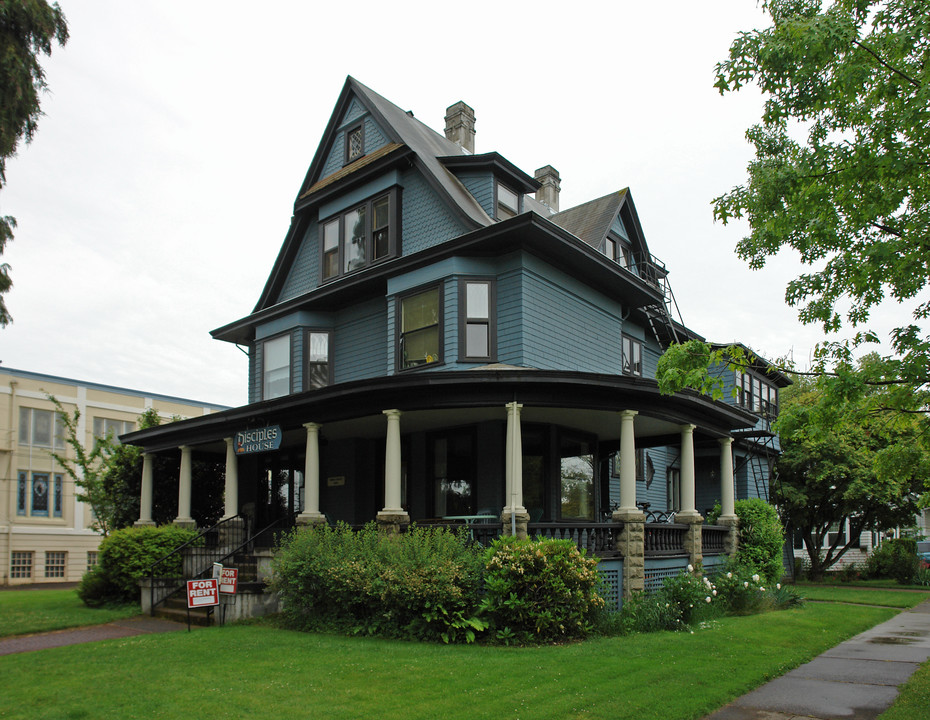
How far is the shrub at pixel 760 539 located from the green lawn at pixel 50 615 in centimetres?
1382

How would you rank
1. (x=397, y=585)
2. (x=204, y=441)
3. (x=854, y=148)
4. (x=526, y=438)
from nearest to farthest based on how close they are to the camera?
(x=854, y=148), (x=397, y=585), (x=526, y=438), (x=204, y=441)

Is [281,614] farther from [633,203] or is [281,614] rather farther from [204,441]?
[633,203]

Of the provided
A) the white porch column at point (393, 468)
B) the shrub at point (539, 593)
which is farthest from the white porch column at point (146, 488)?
the shrub at point (539, 593)

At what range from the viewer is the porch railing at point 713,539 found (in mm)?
18031

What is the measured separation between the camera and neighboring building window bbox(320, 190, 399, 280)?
20062mm

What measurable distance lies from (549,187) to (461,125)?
4949mm

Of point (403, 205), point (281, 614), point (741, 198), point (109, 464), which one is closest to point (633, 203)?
point (403, 205)

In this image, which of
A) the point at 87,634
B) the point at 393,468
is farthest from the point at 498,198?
the point at 87,634

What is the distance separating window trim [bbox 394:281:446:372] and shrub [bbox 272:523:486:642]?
14.6 ft

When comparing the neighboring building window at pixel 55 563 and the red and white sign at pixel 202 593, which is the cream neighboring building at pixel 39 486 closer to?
the neighboring building window at pixel 55 563

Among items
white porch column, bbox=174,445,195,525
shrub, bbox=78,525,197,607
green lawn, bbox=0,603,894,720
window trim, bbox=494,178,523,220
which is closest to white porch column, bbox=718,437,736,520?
green lawn, bbox=0,603,894,720

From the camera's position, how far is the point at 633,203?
75.0 ft

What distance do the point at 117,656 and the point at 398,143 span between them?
43.4ft

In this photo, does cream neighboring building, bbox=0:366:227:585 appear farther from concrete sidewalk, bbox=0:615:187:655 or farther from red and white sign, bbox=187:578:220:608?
red and white sign, bbox=187:578:220:608
